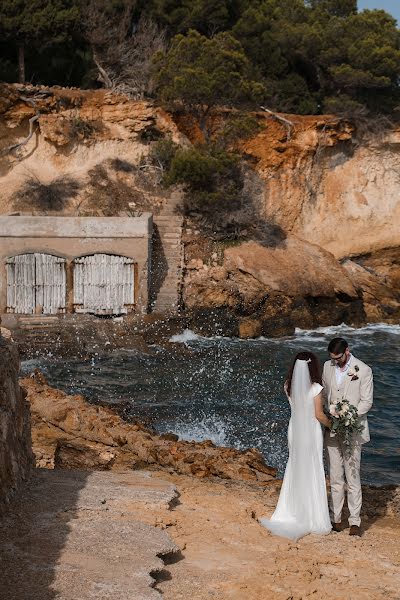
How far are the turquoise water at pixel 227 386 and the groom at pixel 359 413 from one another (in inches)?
209

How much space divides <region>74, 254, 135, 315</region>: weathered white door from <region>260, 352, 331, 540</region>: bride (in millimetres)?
17269

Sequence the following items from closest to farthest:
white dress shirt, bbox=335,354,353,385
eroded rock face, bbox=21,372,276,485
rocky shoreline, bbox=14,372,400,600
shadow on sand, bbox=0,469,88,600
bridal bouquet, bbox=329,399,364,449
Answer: shadow on sand, bbox=0,469,88,600 → rocky shoreline, bbox=14,372,400,600 → bridal bouquet, bbox=329,399,364,449 → white dress shirt, bbox=335,354,353,385 → eroded rock face, bbox=21,372,276,485

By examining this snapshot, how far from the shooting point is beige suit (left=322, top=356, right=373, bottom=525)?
873 cm

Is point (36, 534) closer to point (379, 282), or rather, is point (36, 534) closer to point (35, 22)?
point (379, 282)

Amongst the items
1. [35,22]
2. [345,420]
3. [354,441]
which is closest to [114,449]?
[354,441]

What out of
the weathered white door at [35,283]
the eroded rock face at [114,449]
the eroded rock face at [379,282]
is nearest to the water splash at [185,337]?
the weathered white door at [35,283]

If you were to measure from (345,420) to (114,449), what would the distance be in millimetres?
4679

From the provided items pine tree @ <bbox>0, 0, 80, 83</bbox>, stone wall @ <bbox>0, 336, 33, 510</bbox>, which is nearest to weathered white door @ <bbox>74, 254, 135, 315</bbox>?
pine tree @ <bbox>0, 0, 80, 83</bbox>

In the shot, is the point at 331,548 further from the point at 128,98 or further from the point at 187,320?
the point at 128,98

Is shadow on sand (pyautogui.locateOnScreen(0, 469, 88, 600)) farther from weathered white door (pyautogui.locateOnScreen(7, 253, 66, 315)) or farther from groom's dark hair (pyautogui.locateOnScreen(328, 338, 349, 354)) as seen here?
weathered white door (pyautogui.locateOnScreen(7, 253, 66, 315))

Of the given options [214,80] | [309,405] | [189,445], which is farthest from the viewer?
[214,80]

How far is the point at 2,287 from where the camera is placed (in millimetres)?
25250

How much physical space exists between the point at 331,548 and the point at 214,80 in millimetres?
25151

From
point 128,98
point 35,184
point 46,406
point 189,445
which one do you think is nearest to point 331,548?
point 189,445
